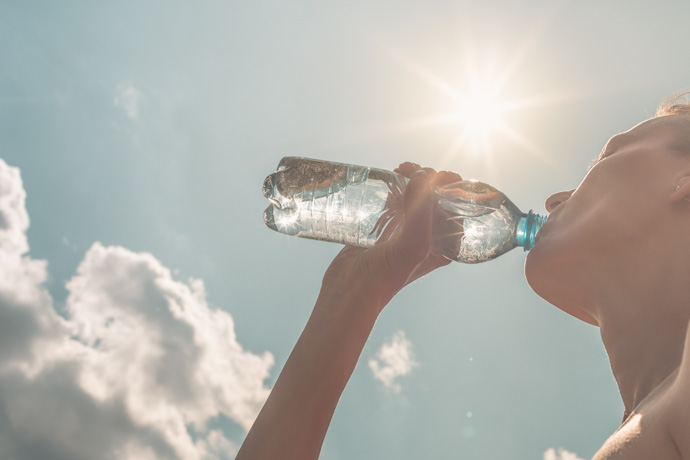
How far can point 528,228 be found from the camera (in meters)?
2.89

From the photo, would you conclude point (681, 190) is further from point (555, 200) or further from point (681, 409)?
point (681, 409)

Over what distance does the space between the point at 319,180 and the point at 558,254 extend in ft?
6.13

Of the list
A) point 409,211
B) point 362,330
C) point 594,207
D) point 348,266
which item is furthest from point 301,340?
point 594,207

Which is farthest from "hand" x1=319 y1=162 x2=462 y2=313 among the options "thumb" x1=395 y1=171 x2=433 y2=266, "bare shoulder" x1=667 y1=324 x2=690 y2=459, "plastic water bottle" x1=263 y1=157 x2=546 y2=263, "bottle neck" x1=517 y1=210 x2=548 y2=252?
"bare shoulder" x1=667 y1=324 x2=690 y2=459

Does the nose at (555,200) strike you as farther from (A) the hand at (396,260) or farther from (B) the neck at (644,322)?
(B) the neck at (644,322)

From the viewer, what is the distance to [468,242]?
10.0 ft

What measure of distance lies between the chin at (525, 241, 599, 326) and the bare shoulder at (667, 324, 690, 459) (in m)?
0.81

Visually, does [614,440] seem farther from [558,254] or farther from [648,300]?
[558,254]

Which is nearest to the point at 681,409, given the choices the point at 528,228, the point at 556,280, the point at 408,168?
the point at 556,280

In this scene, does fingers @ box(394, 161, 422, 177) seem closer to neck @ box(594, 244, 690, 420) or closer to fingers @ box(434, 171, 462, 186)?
fingers @ box(434, 171, 462, 186)

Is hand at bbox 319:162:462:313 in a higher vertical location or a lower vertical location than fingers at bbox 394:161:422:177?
lower

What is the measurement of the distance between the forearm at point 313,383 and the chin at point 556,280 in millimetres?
730

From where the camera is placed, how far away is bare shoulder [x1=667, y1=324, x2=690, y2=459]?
992 mm

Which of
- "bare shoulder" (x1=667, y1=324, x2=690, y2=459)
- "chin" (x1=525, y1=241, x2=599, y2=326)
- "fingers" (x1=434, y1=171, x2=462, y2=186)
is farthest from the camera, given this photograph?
"fingers" (x1=434, y1=171, x2=462, y2=186)
